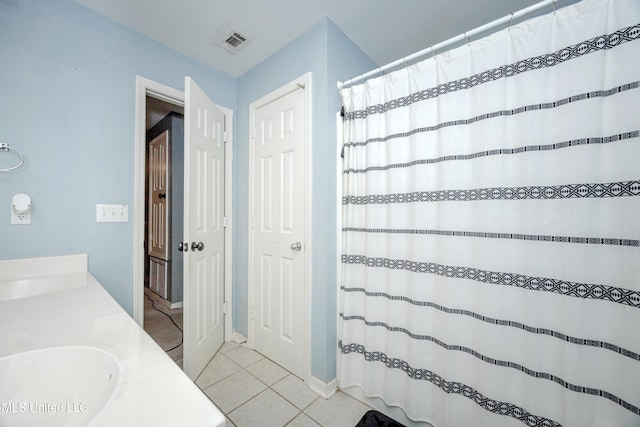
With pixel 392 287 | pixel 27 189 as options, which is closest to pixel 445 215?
pixel 392 287

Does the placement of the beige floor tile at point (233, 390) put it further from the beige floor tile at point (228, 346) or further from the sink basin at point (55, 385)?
the sink basin at point (55, 385)

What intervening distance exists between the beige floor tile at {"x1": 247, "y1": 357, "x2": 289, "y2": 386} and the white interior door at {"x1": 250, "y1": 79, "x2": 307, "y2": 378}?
0.05 m

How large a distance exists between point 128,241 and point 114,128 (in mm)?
758

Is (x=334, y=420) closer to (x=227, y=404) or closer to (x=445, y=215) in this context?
(x=227, y=404)

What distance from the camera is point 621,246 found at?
84cm

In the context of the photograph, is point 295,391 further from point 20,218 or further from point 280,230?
point 20,218

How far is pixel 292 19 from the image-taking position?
1623 mm

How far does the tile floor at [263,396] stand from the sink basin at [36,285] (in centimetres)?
99

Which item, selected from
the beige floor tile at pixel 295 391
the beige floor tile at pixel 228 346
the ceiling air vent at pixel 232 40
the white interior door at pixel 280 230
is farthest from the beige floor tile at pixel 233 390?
the ceiling air vent at pixel 232 40

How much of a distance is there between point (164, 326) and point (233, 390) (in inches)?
53.8

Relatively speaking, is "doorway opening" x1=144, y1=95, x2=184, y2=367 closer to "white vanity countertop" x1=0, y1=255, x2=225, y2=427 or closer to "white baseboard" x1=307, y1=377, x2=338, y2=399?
"white baseboard" x1=307, y1=377, x2=338, y2=399

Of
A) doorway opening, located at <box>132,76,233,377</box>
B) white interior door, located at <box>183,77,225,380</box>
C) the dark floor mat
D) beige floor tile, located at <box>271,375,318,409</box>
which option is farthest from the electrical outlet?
the dark floor mat

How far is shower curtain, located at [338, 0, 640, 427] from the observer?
852 mm

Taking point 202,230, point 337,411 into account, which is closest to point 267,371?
point 337,411
